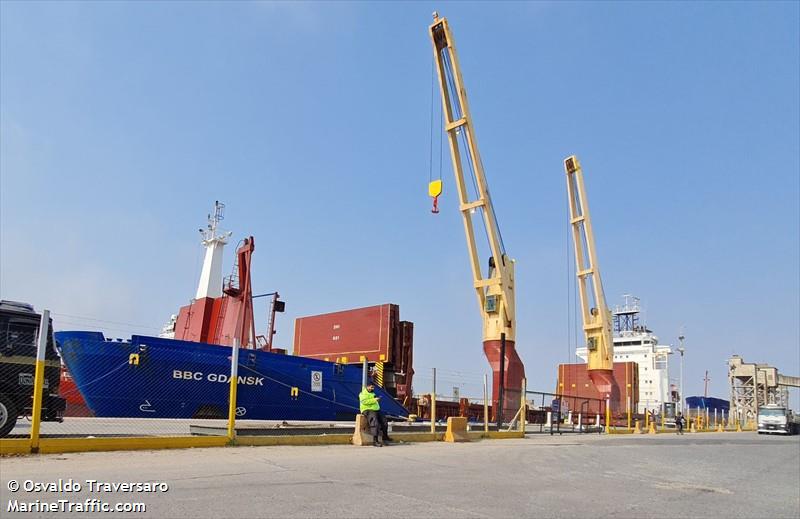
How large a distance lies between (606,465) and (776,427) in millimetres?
27136

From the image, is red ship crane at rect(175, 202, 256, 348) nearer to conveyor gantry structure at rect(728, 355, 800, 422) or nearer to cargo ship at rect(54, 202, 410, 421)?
cargo ship at rect(54, 202, 410, 421)

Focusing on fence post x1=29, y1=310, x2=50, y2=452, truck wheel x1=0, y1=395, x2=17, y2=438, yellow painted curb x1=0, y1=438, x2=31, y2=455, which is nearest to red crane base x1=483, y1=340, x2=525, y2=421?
truck wheel x1=0, y1=395, x2=17, y2=438

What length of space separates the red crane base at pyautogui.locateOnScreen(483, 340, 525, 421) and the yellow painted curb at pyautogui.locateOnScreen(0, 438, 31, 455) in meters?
19.5

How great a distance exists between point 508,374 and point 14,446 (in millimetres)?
21332

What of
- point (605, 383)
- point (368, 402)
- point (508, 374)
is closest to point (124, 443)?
point (368, 402)

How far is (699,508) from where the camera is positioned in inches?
267

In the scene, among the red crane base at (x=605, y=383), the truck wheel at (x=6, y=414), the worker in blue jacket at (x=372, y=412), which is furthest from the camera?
the red crane base at (x=605, y=383)

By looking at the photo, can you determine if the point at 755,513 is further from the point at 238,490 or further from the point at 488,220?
the point at 488,220

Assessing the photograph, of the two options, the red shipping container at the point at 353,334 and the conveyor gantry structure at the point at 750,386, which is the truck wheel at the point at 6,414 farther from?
the conveyor gantry structure at the point at 750,386

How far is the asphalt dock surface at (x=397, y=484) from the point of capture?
5.50 m

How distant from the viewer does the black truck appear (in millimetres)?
9164

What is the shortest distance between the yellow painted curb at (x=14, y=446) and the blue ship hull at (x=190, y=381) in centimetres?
591

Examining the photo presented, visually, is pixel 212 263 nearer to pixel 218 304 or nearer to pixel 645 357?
pixel 218 304

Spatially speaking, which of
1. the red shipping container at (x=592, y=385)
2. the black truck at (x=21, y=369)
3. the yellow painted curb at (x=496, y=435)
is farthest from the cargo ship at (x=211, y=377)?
the red shipping container at (x=592, y=385)
